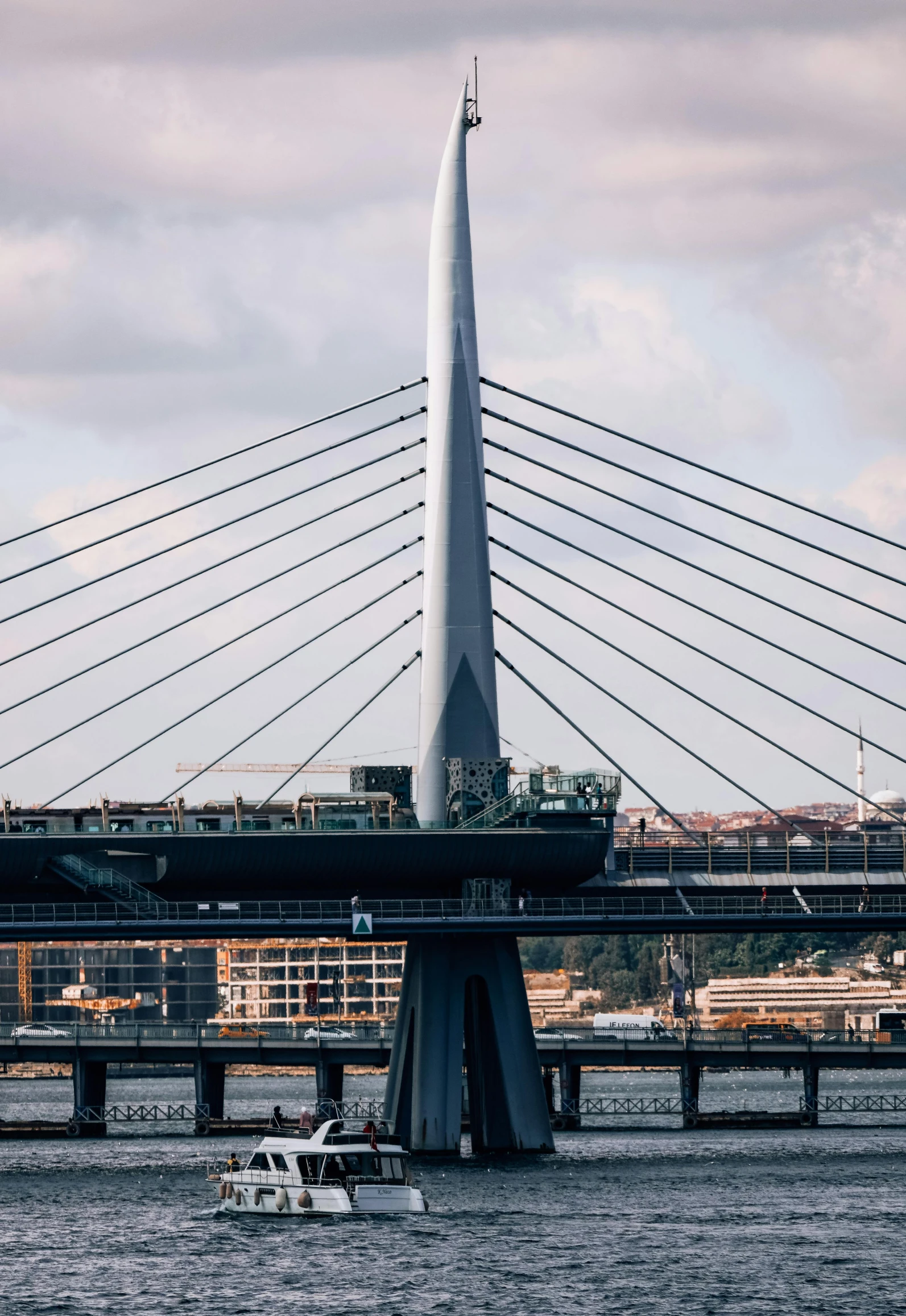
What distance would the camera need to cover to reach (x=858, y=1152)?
107m

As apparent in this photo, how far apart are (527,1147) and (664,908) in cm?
1171

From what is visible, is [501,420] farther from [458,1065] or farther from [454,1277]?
[454,1277]

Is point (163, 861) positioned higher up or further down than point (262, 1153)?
higher up

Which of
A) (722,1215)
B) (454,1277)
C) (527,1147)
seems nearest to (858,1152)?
(527,1147)

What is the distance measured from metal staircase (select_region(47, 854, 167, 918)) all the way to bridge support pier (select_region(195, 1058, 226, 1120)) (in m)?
47.2

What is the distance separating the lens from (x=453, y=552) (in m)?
98.9

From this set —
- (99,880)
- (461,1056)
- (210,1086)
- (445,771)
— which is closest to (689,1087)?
(210,1086)

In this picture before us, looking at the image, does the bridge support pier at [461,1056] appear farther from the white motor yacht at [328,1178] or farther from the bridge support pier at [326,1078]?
the bridge support pier at [326,1078]

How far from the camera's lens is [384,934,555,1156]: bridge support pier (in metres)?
98.3

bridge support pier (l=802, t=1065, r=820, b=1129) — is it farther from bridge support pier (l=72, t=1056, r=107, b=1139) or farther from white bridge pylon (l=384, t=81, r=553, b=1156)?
bridge support pier (l=72, t=1056, r=107, b=1139)

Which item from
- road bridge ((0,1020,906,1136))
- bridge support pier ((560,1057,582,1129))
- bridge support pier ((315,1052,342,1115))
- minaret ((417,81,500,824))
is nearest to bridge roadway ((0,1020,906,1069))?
road bridge ((0,1020,906,1136))

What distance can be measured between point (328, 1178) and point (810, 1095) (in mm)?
65514

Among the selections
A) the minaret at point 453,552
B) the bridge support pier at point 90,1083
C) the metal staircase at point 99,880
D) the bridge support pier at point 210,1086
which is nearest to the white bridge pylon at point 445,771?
the minaret at point 453,552

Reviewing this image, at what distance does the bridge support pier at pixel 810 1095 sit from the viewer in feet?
447
